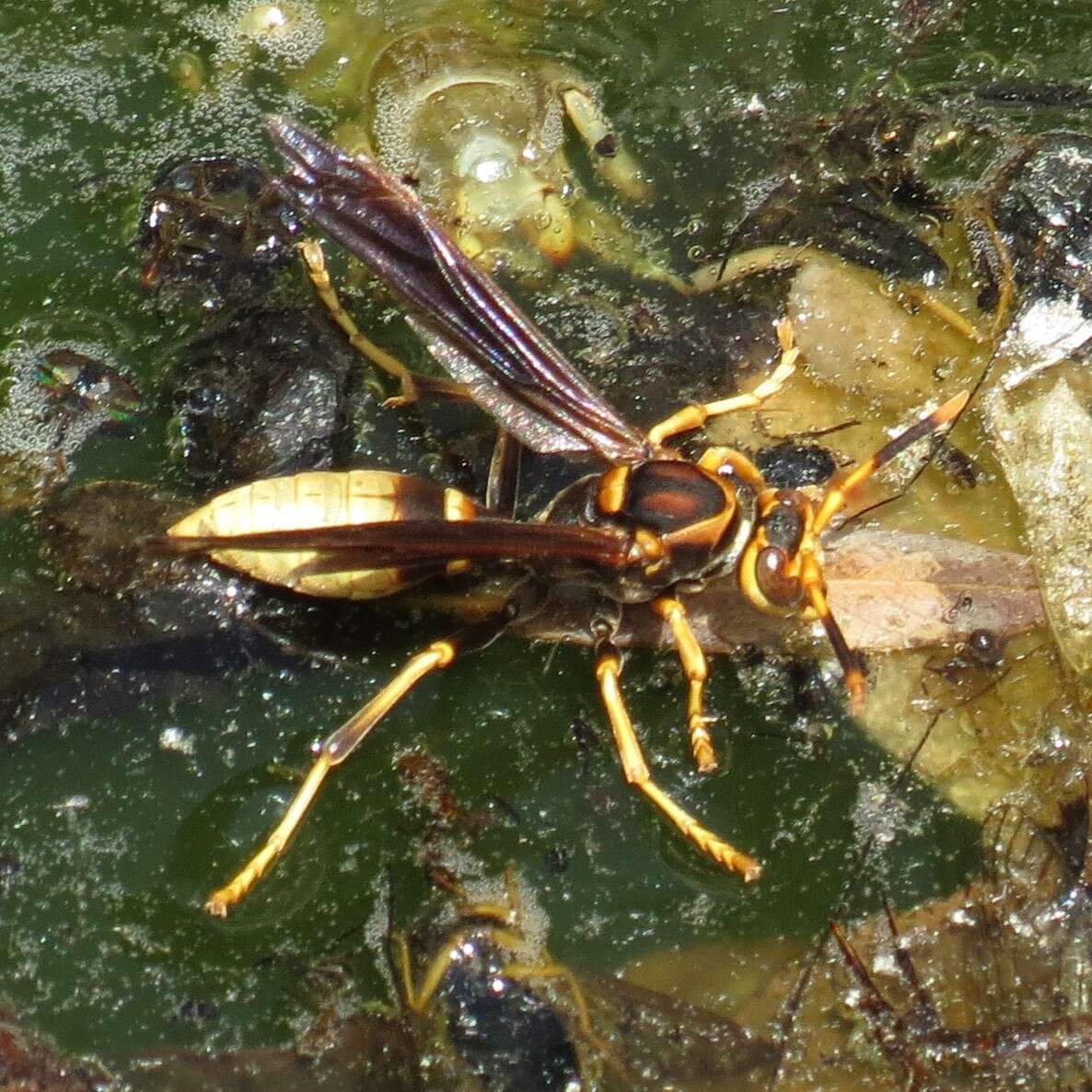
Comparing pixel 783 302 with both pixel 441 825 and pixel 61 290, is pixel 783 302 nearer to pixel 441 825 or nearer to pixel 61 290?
pixel 441 825

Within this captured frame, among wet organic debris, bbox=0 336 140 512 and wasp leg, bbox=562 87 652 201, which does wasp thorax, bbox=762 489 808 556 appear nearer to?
wasp leg, bbox=562 87 652 201

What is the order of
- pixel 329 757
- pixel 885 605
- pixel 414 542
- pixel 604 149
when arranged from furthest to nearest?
pixel 604 149 < pixel 885 605 < pixel 329 757 < pixel 414 542

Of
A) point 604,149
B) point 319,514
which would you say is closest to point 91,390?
point 319,514

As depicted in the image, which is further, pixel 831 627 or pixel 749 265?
pixel 749 265

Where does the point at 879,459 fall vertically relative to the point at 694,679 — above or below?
above

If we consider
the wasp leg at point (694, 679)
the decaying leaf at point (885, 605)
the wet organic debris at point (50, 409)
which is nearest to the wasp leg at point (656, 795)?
the wasp leg at point (694, 679)

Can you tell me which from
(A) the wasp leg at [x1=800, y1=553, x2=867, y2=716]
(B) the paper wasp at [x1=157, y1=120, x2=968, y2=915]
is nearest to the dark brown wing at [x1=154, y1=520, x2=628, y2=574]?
(B) the paper wasp at [x1=157, y1=120, x2=968, y2=915]

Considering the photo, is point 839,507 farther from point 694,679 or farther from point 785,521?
point 694,679
